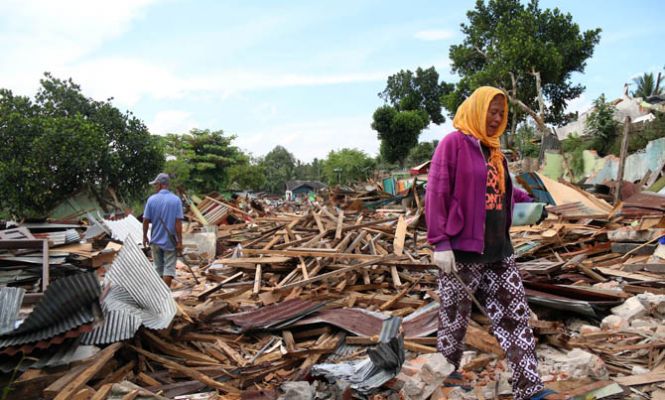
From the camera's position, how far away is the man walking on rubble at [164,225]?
5699mm

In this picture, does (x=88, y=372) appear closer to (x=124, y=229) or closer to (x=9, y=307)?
(x=9, y=307)

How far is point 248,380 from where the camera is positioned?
10.4 feet

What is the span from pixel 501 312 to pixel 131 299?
272 centimetres

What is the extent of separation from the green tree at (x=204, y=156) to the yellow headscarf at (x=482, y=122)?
38692mm

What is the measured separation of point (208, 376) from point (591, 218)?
7470 millimetres

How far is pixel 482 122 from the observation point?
254cm

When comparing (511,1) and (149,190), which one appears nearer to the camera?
(149,190)

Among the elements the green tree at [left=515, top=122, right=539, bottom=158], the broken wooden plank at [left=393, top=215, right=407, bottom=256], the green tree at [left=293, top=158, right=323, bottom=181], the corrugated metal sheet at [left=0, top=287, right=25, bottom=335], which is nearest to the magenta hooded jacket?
the corrugated metal sheet at [left=0, top=287, right=25, bottom=335]

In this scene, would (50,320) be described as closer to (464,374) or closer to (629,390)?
(464,374)

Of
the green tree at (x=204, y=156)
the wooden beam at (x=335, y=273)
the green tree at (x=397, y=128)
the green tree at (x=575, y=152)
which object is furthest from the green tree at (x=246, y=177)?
the wooden beam at (x=335, y=273)

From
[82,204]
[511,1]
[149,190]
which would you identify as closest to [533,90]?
[511,1]

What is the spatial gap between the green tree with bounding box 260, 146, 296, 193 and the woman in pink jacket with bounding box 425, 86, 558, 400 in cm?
6582

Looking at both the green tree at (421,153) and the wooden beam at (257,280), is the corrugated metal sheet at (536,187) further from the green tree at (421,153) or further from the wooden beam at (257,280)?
the green tree at (421,153)

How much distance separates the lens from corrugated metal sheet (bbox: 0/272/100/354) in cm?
258
